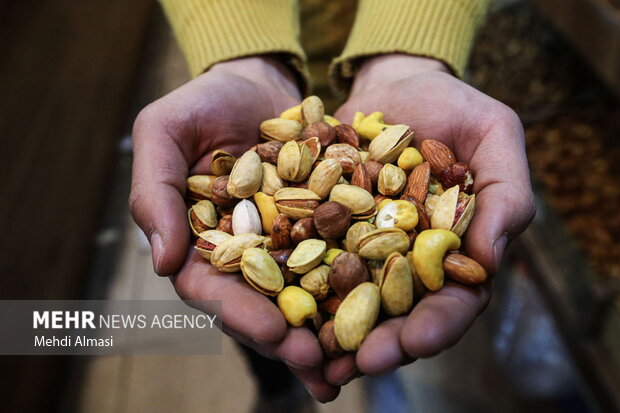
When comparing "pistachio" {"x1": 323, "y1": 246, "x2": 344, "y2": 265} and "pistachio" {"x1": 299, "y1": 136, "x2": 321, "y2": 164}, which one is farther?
"pistachio" {"x1": 299, "y1": 136, "x2": 321, "y2": 164}

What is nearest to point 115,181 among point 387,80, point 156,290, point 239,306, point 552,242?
point 156,290

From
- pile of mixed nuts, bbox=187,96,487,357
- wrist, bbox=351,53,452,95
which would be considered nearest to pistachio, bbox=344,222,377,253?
pile of mixed nuts, bbox=187,96,487,357

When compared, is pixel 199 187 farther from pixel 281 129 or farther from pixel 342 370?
pixel 342 370

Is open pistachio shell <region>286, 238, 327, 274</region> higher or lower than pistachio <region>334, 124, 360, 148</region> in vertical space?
lower

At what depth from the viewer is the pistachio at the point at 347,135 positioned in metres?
0.84

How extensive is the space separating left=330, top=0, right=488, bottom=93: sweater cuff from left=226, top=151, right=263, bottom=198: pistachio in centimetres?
33

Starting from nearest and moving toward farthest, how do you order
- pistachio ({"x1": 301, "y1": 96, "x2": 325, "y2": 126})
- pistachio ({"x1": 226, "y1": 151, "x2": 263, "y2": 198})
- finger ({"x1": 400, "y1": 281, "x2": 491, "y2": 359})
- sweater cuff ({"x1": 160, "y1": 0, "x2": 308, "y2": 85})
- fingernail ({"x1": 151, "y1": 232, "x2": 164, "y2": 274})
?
finger ({"x1": 400, "y1": 281, "x2": 491, "y2": 359}), fingernail ({"x1": 151, "y1": 232, "x2": 164, "y2": 274}), pistachio ({"x1": 226, "y1": 151, "x2": 263, "y2": 198}), pistachio ({"x1": 301, "y1": 96, "x2": 325, "y2": 126}), sweater cuff ({"x1": 160, "y1": 0, "x2": 308, "y2": 85})

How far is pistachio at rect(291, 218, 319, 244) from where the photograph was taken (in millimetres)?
716

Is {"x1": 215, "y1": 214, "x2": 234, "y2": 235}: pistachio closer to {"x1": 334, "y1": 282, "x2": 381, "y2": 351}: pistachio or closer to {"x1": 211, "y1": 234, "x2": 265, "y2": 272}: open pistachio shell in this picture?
{"x1": 211, "y1": 234, "x2": 265, "y2": 272}: open pistachio shell

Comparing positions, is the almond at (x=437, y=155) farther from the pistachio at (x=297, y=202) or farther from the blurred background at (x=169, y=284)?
the blurred background at (x=169, y=284)

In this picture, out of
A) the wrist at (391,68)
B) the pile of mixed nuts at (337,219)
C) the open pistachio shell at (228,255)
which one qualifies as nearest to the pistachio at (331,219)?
the pile of mixed nuts at (337,219)

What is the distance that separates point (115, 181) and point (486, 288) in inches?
43.2

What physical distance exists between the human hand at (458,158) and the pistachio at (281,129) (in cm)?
13

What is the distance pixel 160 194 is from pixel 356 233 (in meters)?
0.25
